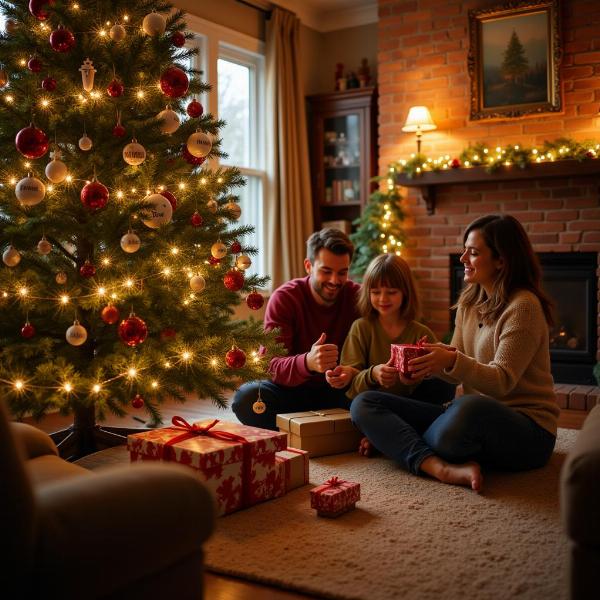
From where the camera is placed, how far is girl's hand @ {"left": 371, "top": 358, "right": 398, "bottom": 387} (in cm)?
251

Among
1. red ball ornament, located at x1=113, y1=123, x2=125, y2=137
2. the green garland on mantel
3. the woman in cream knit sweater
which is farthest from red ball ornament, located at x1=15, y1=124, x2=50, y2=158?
the green garland on mantel

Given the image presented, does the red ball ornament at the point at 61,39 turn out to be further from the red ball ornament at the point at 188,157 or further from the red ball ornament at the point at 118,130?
the red ball ornament at the point at 188,157

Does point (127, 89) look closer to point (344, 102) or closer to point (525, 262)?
point (525, 262)

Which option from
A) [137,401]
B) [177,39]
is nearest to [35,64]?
[177,39]

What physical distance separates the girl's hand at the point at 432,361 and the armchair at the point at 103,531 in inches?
50.4

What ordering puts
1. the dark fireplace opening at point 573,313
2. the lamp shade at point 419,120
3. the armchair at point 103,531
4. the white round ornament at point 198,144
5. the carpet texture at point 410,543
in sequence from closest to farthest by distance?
the armchair at point 103,531 < the carpet texture at point 410,543 < the white round ornament at point 198,144 < the dark fireplace opening at point 573,313 < the lamp shade at point 419,120

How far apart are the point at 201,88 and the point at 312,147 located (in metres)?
3.33

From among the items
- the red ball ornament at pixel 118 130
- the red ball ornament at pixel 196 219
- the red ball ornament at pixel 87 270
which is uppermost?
the red ball ornament at pixel 118 130

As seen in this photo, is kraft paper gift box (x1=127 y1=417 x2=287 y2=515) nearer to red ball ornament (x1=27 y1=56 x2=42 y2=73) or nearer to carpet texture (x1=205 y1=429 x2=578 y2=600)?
carpet texture (x1=205 y1=429 x2=578 y2=600)

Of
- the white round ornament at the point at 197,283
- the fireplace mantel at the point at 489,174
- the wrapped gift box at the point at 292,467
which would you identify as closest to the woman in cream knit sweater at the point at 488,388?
the wrapped gift box at the point at 292,467

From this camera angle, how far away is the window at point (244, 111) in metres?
5.19

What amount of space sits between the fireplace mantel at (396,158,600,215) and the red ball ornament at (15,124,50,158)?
3.26m

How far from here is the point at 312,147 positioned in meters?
5.91

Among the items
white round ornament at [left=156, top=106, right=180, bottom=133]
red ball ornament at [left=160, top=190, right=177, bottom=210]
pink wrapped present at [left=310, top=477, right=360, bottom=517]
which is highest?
white round ornament at [left=156, top=106, right=180, bottom=133]
